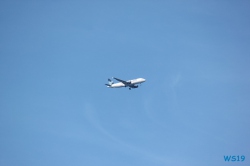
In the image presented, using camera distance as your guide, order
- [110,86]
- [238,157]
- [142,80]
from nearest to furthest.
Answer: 1. [238,157]
2. [142,80]
3. [110,86]

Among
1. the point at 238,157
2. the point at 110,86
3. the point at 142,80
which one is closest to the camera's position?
the point at 238,157

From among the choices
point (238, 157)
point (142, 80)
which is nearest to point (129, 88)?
point (142, 80)

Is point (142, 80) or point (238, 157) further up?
point (142, 80)

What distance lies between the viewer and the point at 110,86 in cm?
14175

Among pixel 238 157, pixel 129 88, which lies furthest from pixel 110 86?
pixel 238 157

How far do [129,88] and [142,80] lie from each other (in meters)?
7.21

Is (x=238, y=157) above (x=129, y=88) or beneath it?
beneath

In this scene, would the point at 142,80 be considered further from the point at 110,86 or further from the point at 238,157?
the point at 238,157

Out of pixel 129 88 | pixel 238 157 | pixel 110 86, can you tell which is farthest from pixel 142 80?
pixel 238 157

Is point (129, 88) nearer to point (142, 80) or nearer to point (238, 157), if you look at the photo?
point (142, 80)

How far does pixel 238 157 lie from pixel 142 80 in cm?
5044

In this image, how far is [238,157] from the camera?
95.4m

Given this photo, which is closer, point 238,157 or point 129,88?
point 238,157

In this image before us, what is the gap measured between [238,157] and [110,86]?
65.1 m
